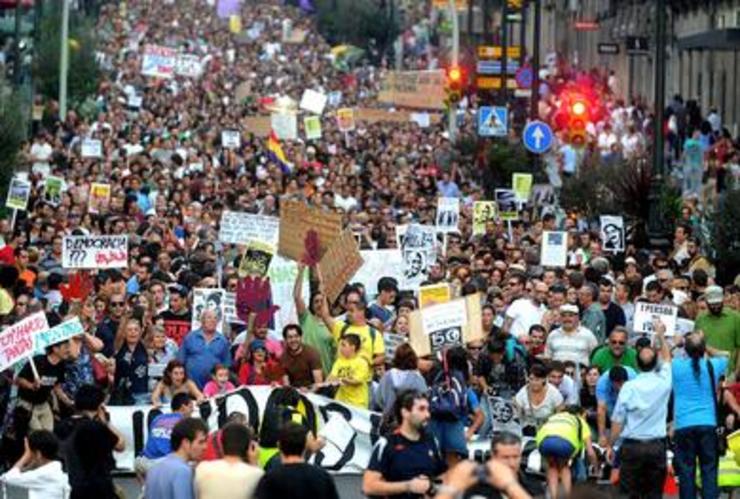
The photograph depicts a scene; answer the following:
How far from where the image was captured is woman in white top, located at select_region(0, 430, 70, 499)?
1638 centimetres

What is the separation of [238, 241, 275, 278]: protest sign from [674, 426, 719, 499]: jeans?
6779 mm

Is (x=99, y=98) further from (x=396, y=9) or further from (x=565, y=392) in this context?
(x=396, y=9)

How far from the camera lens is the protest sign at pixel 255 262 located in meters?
25.6

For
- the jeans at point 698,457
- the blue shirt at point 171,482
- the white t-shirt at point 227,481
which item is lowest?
the jeans at point 698,457

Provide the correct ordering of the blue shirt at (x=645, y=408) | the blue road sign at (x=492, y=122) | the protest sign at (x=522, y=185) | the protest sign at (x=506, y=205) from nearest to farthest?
the blue shirt at (x=645, y=408) → the protest sign at (x=506, y=205) → the protest sign at (x=522, y=185) → the blue road sign at (x=492, y=122)

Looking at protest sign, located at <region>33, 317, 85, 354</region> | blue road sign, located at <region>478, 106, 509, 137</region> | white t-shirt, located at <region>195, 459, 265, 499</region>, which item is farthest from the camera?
blue road sign, located at <region>478, 106, 509, 137</region>

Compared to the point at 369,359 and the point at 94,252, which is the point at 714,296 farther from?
the point at 94,252

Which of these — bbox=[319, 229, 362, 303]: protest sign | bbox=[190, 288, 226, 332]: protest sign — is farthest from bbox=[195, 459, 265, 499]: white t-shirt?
bbox=[319, 229, 362, 303]: protest sign

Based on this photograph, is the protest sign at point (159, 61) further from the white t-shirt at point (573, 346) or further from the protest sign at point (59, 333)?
the protest sign at point (59, 333)

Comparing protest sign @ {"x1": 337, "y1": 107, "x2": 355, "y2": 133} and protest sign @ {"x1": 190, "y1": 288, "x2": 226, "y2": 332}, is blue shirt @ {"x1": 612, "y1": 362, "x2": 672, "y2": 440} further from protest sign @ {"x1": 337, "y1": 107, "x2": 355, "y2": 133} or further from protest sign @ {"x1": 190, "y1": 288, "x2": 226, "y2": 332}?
protest sign @ {"x1": 337, "y1": 107, "x2": 355, "y2": 133}

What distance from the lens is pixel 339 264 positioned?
82.2ft

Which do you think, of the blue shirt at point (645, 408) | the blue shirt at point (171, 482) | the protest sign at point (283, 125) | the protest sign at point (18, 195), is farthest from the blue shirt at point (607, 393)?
the protest sign at point (283, 125)

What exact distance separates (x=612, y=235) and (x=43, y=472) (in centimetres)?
1620

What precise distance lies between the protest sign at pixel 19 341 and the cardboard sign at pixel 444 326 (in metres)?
2.91
